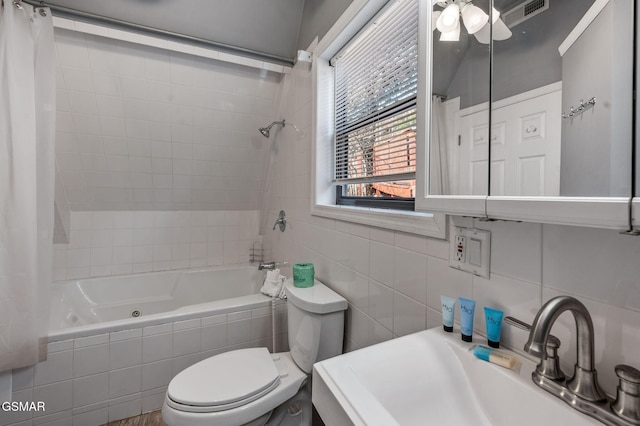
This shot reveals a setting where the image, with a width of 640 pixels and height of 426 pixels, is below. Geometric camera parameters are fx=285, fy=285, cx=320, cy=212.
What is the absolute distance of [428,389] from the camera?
2.24ft

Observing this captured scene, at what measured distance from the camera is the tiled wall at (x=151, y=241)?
2434mm

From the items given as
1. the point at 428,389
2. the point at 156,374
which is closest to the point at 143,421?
the point at 156,374

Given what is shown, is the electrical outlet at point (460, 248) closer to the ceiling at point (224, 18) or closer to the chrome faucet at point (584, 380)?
the chrome faucet at point (584, 380)

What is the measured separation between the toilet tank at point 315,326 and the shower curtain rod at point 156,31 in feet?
5.86

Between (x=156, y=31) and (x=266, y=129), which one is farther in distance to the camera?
(x=266, y=129)

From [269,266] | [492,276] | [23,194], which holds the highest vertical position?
[23,194]

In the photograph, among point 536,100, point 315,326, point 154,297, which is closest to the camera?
point 536,100

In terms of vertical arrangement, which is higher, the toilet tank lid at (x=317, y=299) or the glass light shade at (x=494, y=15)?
the glass light shade at (x=494, y=15)

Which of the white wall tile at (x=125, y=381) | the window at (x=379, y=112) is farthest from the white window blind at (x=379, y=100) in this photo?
the white wall tile at (x=125, y=381)

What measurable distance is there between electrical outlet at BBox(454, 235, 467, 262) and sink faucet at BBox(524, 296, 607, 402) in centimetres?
33

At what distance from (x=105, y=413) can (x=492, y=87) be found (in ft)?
7.84

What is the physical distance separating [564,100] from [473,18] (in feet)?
1.14

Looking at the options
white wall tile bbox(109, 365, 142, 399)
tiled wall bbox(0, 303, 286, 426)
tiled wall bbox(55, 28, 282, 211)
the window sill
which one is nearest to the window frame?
the window sill

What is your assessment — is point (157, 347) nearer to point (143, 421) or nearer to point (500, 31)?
point (143, 421)
